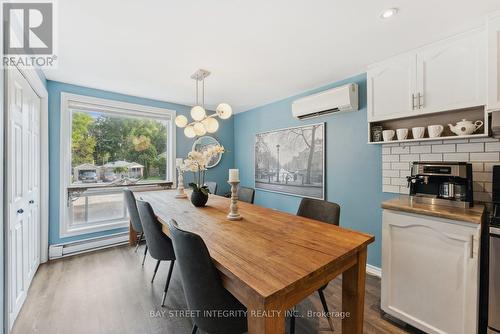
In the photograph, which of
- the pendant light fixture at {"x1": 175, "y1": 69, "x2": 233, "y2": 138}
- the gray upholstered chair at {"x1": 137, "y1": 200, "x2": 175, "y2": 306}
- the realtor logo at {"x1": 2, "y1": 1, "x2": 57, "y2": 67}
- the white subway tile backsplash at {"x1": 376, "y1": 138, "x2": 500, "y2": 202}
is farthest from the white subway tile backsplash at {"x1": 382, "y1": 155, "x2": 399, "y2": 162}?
the realtor logo at {"x1": 2, "y1": 1, "x2": 57, "y2": 67}

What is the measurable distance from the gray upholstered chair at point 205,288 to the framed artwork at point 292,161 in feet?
7.18

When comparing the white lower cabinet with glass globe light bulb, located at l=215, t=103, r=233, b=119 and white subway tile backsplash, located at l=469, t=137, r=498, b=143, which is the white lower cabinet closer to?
white subway tile backsplash, located at l=469, t=137, r=498, b=143

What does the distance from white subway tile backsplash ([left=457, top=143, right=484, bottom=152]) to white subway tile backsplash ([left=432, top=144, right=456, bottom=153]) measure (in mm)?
39

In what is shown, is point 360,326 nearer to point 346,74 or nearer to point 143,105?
point 346,74

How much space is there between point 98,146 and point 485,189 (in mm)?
4399

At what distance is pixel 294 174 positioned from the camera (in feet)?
10.7

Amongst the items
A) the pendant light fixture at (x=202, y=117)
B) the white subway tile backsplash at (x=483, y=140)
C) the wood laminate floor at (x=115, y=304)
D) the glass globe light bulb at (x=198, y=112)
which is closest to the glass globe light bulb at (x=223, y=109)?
the pendant light fixture at (x=202, y=117)

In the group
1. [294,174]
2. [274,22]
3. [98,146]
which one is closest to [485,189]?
[294,174]

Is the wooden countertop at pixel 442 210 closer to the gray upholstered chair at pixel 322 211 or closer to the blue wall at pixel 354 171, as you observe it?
the gray upholstered chair at pixel 322 211

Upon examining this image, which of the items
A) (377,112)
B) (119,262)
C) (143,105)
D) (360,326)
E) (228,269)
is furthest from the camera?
(143,105)

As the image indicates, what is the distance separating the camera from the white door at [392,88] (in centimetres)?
197

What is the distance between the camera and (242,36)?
1.79 meters

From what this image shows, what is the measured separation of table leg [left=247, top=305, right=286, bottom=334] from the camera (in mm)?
781

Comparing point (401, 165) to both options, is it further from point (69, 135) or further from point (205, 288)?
point (69, 135)
